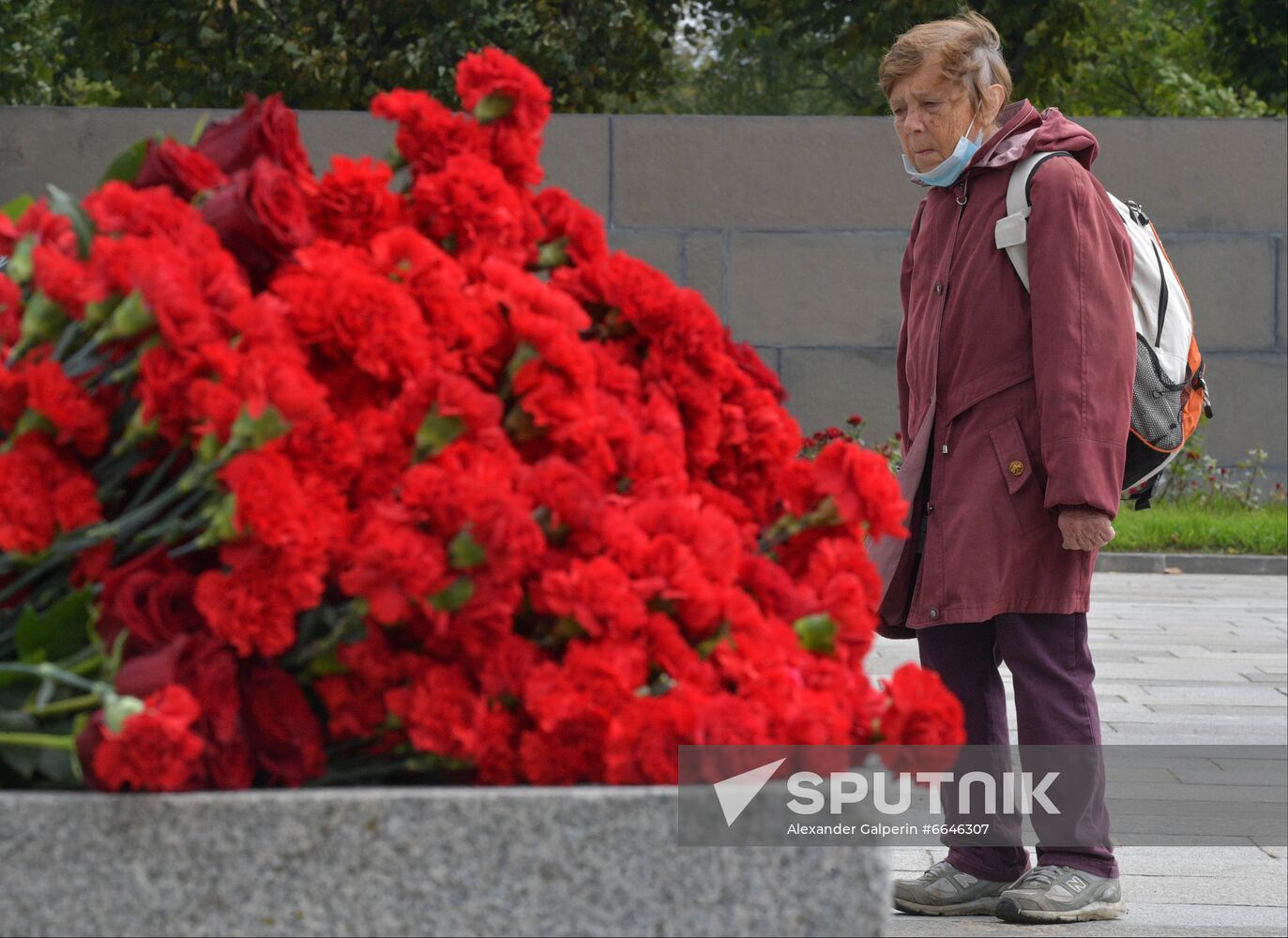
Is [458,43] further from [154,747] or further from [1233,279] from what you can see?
[154,747]

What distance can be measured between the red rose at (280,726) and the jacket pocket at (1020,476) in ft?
6.90

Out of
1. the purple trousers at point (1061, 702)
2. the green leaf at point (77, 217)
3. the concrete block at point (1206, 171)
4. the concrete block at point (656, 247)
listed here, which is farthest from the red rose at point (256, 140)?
the concrete block at point (1206, 171)

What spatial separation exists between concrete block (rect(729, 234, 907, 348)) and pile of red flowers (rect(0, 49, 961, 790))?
1127 centimetres

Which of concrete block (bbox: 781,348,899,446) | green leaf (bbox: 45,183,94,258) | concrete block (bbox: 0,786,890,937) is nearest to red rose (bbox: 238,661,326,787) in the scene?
concrete block (bbox: 0,786,890,937)

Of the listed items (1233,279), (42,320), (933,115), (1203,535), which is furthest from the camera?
(1233,279)

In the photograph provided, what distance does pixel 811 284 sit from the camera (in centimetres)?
1357

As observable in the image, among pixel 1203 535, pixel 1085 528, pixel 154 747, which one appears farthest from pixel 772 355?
pixel 154 747

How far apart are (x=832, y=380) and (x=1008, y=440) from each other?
32.4 ft

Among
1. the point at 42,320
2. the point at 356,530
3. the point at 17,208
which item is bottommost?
the point at 356,530

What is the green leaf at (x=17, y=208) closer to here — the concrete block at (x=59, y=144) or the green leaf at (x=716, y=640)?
the green leaf at (x=716, y=640)

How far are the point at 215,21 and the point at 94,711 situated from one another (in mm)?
17223

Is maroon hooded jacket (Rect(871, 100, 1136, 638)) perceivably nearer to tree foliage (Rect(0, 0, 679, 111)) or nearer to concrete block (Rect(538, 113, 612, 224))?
concrete block (Rect(538, 113, 612, 224))

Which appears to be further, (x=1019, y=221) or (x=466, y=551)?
(x=1019, y=221)

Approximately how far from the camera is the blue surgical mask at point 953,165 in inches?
154
